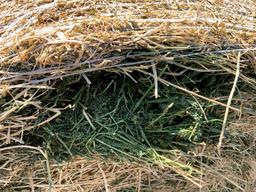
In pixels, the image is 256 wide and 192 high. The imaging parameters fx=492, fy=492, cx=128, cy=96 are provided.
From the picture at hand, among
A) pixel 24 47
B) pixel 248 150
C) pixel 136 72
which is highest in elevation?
pixel 24 47

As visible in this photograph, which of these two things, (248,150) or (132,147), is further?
(248,150)

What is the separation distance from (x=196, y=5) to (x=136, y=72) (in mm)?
258

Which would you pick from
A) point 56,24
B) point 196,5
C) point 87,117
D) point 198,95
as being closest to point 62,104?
point 87,117

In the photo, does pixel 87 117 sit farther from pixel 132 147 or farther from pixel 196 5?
pixel 196 5

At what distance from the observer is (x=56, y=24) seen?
3.83 ft

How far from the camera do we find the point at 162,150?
1145 mm

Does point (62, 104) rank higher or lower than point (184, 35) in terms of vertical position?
lower

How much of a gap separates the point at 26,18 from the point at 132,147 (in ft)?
1.37

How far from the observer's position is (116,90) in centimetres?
121

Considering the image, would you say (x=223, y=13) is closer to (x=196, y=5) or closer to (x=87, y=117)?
(x=196, y=5)

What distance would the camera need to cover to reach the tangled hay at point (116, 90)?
110 cm

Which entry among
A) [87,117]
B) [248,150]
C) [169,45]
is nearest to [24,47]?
[87,117]

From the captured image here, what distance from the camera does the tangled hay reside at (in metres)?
1.10

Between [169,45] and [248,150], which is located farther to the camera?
[248,150]
